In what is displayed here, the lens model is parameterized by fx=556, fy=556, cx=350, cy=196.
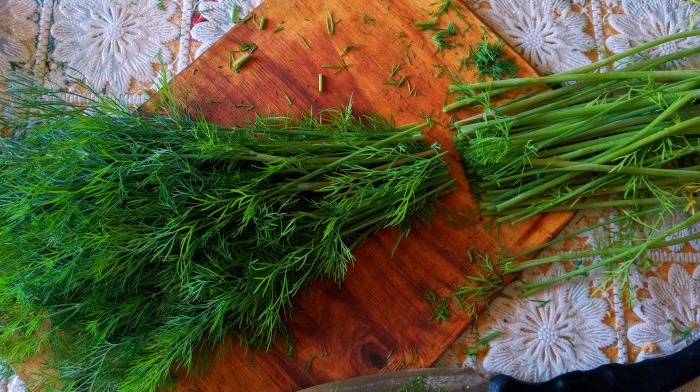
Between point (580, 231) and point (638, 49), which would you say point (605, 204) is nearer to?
point (580, 231)

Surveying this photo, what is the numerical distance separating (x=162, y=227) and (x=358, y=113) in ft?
2.00

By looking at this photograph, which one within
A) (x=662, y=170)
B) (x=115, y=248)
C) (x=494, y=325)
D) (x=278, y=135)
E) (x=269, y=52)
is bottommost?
(x=494, y=325)

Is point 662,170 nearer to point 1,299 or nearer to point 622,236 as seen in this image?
point 622,236

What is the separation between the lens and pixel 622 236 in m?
1.53

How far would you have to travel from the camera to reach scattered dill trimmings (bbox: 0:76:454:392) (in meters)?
1.29

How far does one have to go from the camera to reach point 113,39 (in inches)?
63.5

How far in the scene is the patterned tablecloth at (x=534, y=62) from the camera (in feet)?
4.98

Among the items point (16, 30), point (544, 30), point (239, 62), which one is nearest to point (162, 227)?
point (239, 62)

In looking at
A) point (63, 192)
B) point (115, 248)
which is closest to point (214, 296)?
point (115, 248)

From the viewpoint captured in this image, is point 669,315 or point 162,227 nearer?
point 162,227

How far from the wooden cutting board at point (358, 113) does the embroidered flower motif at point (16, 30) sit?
1.57 feet

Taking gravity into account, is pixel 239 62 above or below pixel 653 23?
above

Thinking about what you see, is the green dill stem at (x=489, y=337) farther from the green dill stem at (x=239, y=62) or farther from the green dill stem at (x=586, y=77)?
the green dill stem at (x=239, y=62)

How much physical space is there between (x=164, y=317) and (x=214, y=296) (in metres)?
0.14
